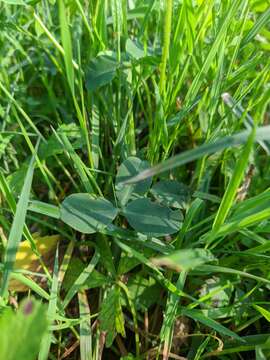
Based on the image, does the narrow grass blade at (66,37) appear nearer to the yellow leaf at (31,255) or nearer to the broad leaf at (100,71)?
the broad leaf at (100,71)

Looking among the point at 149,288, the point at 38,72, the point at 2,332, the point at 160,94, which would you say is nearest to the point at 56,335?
the point at 149,288

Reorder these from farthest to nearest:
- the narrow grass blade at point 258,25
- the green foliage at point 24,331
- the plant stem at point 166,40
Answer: the narrow grass blade at point 258,25
the plant stem at point 166,40
the green foliage at point 24,331

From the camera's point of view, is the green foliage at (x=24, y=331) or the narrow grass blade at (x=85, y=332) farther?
the narrow grass blade at (x=85, y=332)

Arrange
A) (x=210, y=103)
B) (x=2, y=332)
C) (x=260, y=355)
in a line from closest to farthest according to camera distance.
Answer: (x=2, y=332)
(x=260, y=355)
(x=210, y=103)

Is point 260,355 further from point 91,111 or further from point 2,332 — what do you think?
point 91,111

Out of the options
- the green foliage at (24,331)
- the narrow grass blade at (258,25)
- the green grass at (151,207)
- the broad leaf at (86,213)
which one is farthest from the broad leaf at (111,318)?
the narrow grass blade at (258,25)

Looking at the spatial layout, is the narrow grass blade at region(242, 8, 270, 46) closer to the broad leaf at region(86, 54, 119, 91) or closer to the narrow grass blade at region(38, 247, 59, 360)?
the broad leaf at region(86, 54, 119, 91)

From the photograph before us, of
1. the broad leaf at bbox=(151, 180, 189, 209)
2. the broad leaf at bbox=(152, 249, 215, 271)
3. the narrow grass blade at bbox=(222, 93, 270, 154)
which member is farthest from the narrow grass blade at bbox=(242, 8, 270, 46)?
the broad leaf at bbox=(152, 249, 215, 271)

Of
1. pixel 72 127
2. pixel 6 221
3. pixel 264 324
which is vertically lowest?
pixel 264 324

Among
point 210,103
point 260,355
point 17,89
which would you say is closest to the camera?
point 260,355
